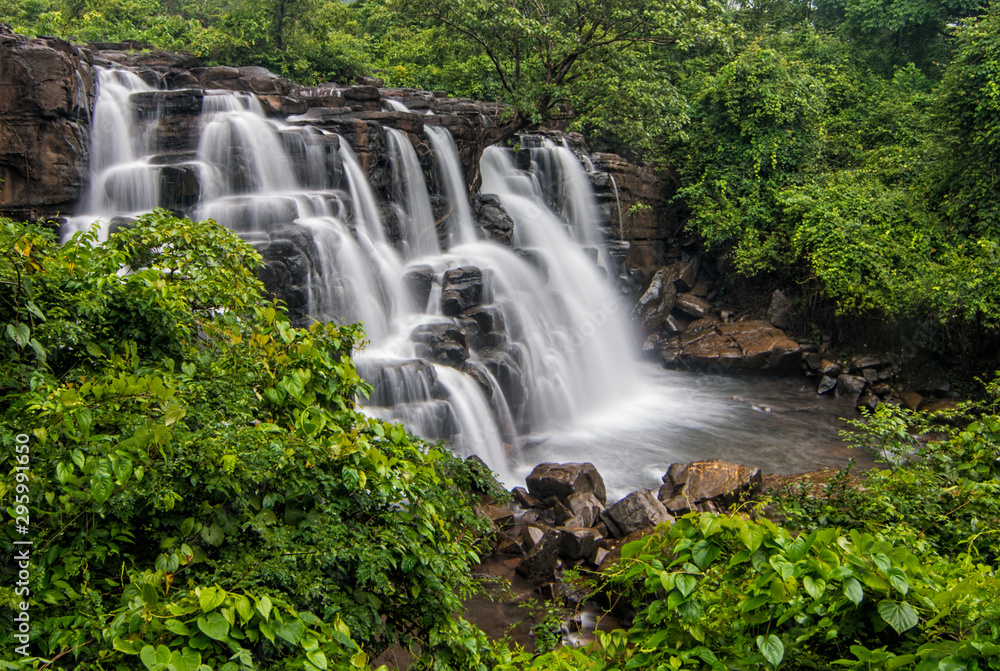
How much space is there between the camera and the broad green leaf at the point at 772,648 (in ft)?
8.02

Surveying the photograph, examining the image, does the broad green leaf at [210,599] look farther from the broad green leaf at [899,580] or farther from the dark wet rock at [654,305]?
the dark wet rock at [654,305]

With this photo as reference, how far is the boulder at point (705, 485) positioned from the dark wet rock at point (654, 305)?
25.9 ft

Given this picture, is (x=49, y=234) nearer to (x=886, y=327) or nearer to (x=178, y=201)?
(x=178, y=201)

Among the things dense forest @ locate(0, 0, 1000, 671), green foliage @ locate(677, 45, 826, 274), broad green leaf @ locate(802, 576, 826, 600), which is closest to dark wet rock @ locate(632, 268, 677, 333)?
green foliage @ locate(677, 45, 826, 274)

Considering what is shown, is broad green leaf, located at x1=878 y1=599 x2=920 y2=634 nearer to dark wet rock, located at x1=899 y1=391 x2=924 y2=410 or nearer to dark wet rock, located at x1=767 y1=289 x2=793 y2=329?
dark wet rock, located at x1=899 y1=391 x2=924 y2=410

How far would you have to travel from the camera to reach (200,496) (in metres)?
3.41

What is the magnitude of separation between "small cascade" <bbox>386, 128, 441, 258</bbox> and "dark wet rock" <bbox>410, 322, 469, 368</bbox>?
287 centimetres

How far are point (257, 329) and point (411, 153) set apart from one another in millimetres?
10401

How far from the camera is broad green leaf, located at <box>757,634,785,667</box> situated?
8.02ft

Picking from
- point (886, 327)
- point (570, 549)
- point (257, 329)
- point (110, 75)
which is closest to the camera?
point (257, 329)

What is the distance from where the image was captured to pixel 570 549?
24.4 feet

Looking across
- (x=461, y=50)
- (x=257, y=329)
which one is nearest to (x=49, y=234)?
(x=257, y=329)

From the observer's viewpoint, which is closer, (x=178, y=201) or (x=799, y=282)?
(x=178, y=201)

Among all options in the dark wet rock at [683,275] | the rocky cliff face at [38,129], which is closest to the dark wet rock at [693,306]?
the dark wet rock at [683,275]
